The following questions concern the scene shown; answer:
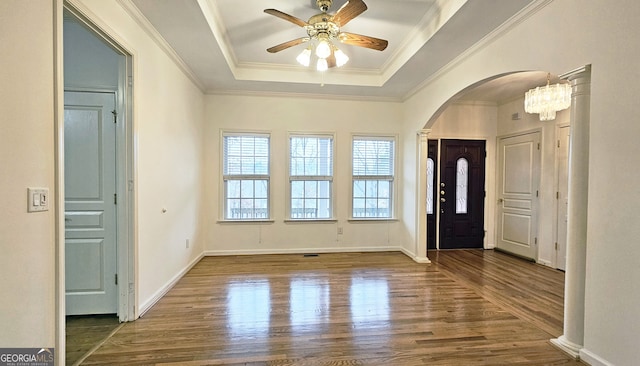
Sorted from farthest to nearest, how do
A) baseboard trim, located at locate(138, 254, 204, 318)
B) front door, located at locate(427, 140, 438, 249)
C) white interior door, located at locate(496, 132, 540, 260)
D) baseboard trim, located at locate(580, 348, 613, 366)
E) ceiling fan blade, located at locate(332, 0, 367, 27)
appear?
1. front door, located at locate(427, 140, 438, 249)
2. white interior door, located at locate(496, 132, 540, 260)
3. baseboard trim, located at locate(138, 254, 204, 318)
4. ceiling fan blade, located at locate(332, 0, 367, 27)
5. baseboard trim, located at locate(580, 348, 613, 366)

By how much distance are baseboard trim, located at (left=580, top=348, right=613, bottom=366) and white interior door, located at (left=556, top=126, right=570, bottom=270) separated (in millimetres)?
2796

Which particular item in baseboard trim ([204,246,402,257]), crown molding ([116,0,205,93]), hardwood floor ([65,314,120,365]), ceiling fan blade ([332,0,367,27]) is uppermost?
crown molding ([116,0,205,93])

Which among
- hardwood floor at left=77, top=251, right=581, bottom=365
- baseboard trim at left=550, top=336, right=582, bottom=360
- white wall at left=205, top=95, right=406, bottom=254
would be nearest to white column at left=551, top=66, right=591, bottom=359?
baseboard trim at left=550, top=336, right=582, bottom=360

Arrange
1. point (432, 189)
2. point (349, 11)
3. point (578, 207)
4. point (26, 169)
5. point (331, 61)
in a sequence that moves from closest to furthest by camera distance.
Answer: point (26, 169) < point (578, 207) < point (349, 11) < point (331, 61) < point (432, 189)

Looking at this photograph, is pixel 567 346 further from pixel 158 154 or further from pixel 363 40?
pixel 158 154

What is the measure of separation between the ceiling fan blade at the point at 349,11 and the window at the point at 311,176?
2.58 m

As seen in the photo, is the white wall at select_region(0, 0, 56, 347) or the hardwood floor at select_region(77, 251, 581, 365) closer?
the white wall at select_region(0, 0, 56, 347)

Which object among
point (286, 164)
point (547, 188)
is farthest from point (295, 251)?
point (547, 188)

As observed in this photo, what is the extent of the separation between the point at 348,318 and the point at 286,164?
2916 millimetres

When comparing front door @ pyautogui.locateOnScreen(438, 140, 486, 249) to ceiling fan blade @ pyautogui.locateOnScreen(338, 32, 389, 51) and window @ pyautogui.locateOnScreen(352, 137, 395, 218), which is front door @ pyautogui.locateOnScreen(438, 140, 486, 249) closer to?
window @ pyautogui.locateOnScreen(352, 137, 395, 218)

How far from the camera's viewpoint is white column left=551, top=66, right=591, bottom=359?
2004 millimetres

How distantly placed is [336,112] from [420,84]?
1.47 metres

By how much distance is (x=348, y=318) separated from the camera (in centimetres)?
260

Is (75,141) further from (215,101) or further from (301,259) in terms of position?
(301,259)
